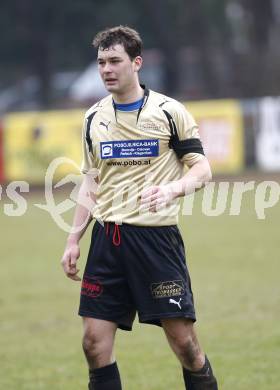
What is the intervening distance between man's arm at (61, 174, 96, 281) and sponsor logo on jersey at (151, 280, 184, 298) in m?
0.46

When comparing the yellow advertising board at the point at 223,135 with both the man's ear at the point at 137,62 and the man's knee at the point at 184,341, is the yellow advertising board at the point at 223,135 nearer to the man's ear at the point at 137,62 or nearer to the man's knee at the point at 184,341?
the man's ear at the point at 137,62

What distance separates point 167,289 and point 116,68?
1181mm

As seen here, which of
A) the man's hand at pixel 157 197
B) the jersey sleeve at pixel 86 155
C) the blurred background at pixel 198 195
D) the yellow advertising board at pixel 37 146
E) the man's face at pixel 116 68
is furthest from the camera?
the yellow advertising board at pixel 37 146

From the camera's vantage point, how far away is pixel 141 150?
18.4ft

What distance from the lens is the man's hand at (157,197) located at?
529 centimetres

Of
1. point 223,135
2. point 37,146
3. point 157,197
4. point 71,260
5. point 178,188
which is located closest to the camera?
point 157,197

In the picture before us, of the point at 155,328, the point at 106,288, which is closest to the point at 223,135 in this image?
the point at 155,328

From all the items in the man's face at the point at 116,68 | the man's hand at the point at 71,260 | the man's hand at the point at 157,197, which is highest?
A: the man's face at the point at 116,68

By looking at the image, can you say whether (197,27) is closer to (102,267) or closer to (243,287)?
(243,287)

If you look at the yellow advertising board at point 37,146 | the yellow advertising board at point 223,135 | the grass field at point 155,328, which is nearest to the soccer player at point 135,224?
the grass field at point 155,328

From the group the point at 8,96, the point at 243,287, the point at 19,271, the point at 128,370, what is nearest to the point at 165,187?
the point at 128,370

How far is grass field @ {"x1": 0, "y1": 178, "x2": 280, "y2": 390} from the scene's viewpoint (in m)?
7.36

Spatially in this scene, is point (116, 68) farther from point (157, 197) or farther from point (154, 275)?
point (154, 275)

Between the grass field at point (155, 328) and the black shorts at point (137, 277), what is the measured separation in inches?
56.7
